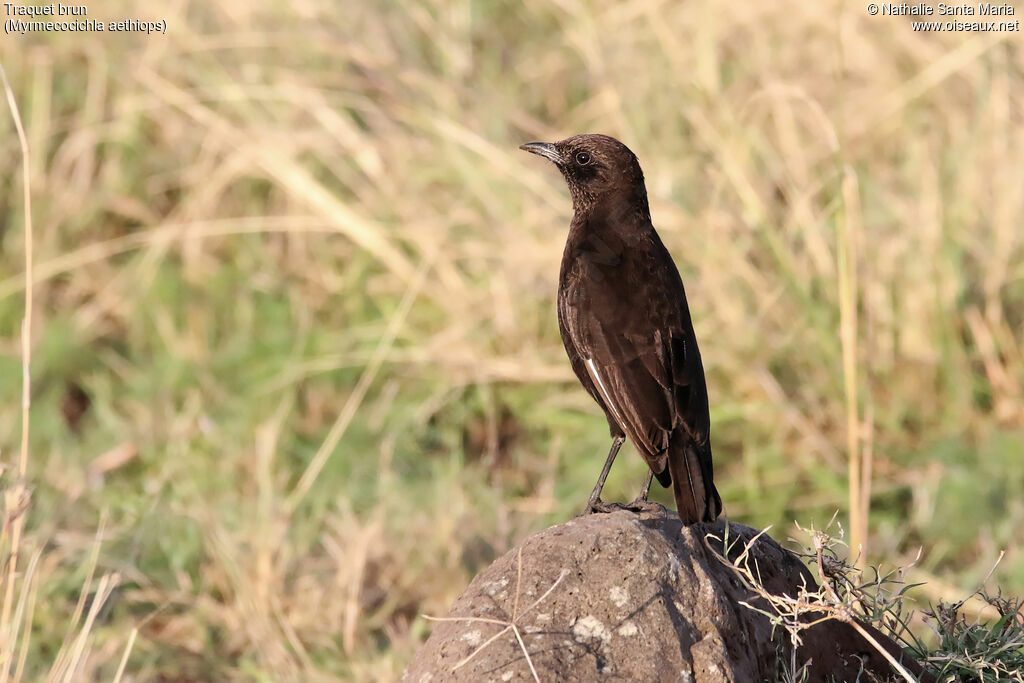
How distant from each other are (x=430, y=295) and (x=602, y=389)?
3317 mm

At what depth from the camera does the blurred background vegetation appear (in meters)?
5.37

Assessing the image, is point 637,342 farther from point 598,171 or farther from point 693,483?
point 598,171

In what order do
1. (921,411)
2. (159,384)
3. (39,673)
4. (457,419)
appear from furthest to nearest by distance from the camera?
(159,384) → (457,419) → (921,411) → (39,673)

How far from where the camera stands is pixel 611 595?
308cm

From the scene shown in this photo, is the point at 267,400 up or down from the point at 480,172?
down

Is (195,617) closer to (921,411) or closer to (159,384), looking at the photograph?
(159,384)

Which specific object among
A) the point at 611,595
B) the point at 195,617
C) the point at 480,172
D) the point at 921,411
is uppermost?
the point at 480,172

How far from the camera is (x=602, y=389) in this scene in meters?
3.77

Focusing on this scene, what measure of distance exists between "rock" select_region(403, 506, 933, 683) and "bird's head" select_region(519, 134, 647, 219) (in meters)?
1.26

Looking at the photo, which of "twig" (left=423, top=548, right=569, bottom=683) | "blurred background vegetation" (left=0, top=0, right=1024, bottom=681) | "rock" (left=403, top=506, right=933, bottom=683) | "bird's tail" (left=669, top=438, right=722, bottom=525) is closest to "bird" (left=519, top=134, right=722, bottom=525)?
"bird's tail" (left=669, top=438, right=722, bottom=525)

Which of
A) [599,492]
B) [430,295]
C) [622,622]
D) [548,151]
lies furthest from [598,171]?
[430,295]

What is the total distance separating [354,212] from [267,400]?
1.17m

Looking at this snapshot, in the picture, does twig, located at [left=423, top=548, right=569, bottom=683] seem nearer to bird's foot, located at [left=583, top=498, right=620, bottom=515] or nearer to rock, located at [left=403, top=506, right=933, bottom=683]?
rock, located at [left=403, top=506, right=933, bottom=683]

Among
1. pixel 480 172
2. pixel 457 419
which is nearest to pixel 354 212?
pixel 480 172
